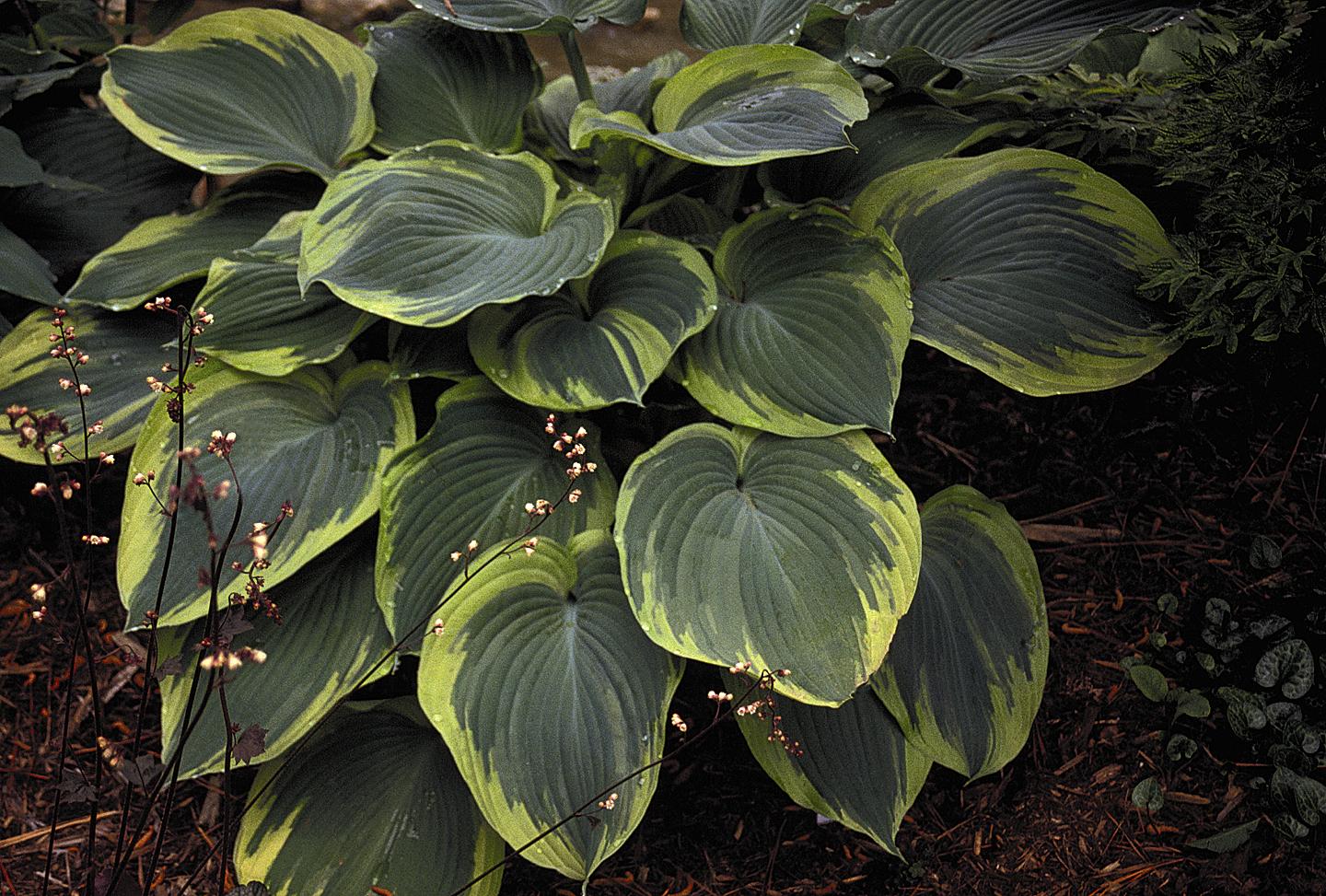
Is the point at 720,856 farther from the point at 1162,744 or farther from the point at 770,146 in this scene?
the point at 770,146

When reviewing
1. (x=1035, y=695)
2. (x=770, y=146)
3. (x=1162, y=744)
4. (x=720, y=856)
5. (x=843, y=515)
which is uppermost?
(x=770, y=146)

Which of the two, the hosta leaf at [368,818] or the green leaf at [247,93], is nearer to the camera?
the hosta leaf at [368,818]

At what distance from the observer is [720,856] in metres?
1.69

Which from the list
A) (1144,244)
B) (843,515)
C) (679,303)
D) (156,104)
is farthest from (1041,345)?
(156,104)

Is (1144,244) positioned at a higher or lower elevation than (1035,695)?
higher

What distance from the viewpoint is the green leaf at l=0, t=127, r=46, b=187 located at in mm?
2012

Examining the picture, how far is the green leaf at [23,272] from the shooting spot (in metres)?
1.97

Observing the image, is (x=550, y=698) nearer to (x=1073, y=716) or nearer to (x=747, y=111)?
(x=1073, y=716)

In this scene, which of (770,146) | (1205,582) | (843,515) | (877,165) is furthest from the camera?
(877,165)

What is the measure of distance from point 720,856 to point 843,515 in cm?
61

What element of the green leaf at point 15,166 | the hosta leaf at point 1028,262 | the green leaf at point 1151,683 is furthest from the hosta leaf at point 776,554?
the green leaf at point 15,166

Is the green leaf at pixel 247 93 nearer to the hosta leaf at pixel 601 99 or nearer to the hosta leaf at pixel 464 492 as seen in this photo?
the hosta leaf at pixel 601 99

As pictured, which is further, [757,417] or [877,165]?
[877,165]

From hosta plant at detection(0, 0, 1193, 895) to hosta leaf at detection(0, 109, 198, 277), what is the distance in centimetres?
26
